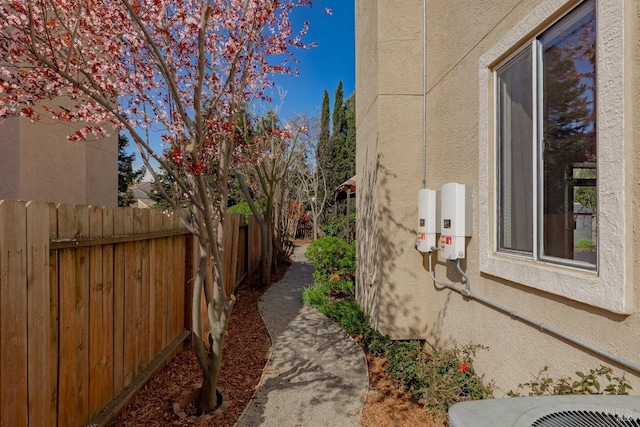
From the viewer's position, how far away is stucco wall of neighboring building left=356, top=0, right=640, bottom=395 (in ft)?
5.92

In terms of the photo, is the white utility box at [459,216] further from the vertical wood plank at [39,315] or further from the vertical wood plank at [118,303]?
the vertical wood plank at [39,315]

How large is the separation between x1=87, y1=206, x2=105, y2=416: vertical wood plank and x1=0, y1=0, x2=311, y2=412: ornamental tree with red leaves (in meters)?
0.51

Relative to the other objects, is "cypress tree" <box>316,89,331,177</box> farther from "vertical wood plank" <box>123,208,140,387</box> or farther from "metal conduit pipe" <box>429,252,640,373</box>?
"vertical wood plank" <box>123,208,140,387</box>

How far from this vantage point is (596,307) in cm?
193

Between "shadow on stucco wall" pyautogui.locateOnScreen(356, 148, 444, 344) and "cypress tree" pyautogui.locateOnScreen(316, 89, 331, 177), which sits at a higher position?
"cypress tree" pyautogui.locateOnScreen(316, 89, 331, 177)

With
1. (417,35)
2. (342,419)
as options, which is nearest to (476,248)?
(342,419)

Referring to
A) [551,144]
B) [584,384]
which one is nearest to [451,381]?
[584,384]

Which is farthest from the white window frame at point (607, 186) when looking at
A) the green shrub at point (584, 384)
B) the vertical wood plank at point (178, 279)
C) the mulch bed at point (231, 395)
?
the vertical wood plank at point (178, 279)

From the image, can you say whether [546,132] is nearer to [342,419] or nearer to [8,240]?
[342,419]

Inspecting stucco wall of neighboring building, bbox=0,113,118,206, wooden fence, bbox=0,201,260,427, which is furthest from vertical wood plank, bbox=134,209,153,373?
stucco wall of neighboring building, bbox=0,113,118,206

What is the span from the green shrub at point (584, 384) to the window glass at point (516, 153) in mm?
892

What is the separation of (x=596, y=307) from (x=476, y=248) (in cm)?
125

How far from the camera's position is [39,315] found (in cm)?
183

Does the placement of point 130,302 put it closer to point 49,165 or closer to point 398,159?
point 398,159
